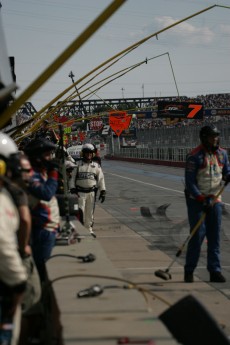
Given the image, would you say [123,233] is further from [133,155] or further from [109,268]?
[133,155]

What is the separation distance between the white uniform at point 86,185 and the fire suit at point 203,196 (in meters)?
4.11

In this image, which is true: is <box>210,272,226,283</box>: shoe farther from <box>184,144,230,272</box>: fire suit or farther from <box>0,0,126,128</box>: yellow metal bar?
<box>0,0,126,128</box>: yellow metal bar

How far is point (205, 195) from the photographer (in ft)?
32.1

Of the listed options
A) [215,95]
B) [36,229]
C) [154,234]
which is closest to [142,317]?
[36,229]

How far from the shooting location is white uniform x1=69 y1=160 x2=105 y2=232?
13711 mm

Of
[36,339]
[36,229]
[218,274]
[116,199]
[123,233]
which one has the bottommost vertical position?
[116,199]

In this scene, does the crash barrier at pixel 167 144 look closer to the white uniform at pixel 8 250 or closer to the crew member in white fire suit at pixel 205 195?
the crew member in white fire suit at pixel 205 195

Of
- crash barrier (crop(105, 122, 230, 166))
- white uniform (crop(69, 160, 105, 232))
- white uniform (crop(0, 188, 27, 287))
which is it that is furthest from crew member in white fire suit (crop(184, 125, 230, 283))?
crash barrier (crop(105, 122, 230, 166))

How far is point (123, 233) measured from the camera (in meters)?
15.3

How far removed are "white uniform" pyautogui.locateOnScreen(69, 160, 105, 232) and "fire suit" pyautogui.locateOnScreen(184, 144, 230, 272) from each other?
4108 millimetres

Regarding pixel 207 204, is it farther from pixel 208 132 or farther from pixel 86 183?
pixel 86 183

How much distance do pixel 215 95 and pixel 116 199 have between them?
378 ft

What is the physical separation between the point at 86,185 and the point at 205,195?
4.29 metres

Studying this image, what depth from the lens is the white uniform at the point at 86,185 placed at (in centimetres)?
1371
